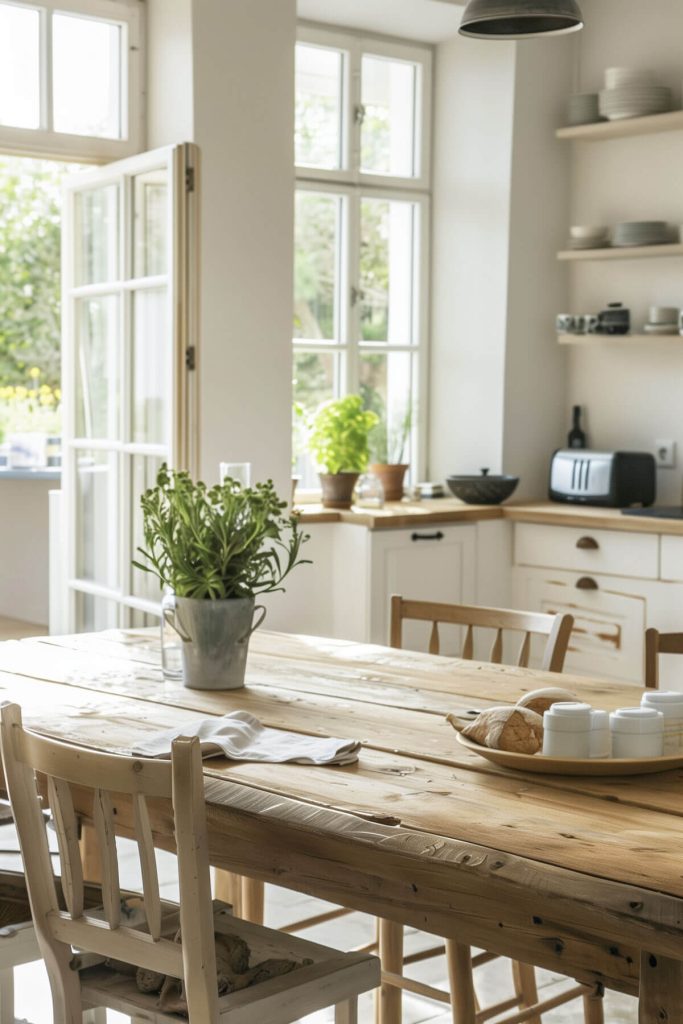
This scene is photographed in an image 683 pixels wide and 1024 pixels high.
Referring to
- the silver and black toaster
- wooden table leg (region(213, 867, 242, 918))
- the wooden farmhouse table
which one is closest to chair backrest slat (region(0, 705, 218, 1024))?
the wooden farmhouse table

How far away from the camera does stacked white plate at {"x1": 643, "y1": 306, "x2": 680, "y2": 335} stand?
4.99 metres

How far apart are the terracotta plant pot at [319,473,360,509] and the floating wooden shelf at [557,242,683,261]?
1237 mm

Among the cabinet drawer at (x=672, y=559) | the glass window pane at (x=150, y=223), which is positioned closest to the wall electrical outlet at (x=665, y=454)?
the cabinet drawer at (x=672, y=559)

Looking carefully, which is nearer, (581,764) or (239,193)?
(581,764)

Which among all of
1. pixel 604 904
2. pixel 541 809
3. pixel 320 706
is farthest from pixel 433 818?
pixel 320 706

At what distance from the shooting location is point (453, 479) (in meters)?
5.09

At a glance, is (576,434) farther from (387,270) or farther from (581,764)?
(581,764)

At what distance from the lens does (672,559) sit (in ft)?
14.8

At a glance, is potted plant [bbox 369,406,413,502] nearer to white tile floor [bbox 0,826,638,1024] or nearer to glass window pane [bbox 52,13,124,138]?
glass window pane [bbox 52,13,124,138]

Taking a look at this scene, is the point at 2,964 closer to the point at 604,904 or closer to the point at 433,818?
the point at 433,818

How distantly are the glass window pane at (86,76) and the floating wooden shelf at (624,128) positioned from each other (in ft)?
5.68

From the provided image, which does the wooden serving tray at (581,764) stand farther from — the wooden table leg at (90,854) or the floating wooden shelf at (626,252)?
the floating wooden shelf at (626,252)

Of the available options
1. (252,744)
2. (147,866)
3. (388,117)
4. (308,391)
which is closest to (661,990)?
(147,866)

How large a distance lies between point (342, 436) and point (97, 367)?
92cm
